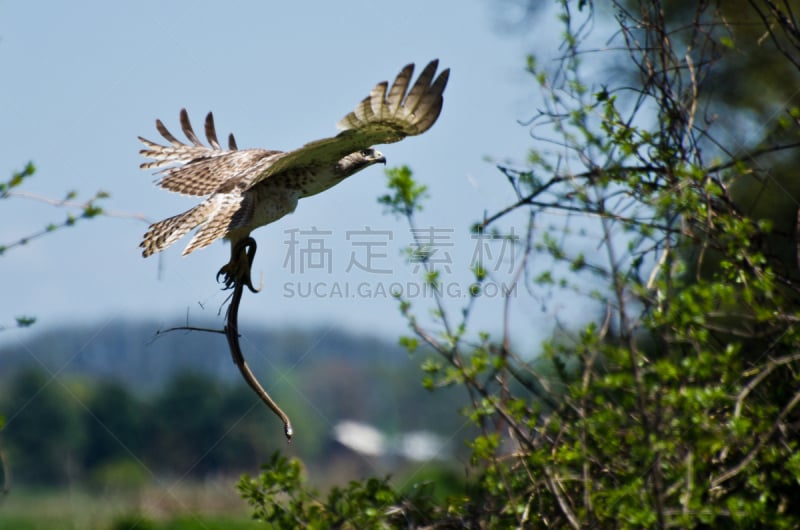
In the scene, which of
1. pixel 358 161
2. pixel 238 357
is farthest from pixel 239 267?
pixel 358 161

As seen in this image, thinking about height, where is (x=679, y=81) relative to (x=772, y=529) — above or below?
above

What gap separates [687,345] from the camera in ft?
13.3

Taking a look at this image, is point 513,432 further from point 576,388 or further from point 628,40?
point 628,40

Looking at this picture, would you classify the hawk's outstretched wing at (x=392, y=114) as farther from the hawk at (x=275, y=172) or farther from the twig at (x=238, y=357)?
the twig at (x=238, y=357)

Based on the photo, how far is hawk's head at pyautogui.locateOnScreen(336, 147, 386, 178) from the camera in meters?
5.28

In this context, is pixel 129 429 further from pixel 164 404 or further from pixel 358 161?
pixel 358 161

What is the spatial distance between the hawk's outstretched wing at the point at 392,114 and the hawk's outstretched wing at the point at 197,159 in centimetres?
51

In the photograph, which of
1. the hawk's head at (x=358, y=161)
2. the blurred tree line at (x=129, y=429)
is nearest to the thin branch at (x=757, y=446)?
the hawk's head at (x=358, y=161)

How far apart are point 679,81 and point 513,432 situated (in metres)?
1.70

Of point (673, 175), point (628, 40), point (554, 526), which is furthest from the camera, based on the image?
point (628, 40)

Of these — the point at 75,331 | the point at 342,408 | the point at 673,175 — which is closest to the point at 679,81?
the point at 673,175

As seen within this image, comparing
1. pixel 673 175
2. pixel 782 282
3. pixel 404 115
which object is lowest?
pixel 782 282

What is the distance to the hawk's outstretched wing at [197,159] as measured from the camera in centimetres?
517

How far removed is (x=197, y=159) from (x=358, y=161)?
1018 millimetres
